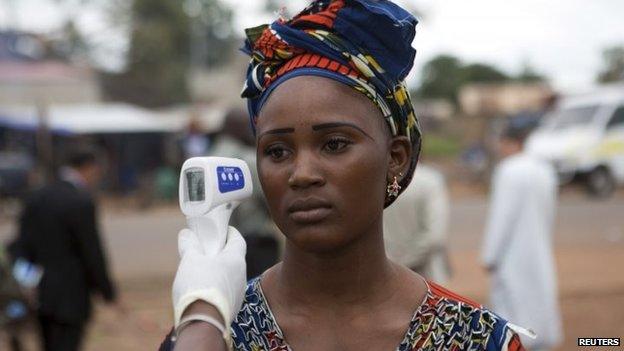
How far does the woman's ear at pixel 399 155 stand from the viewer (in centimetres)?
172

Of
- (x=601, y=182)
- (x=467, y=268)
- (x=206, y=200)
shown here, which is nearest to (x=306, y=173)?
(x=206, y=200)

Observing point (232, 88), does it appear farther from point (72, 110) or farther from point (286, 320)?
point (286, 320)

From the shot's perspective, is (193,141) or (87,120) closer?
(193,141)

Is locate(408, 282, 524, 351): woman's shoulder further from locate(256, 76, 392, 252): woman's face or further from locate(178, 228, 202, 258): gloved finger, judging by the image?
locate(178, 228, 202, 258): gloved finger

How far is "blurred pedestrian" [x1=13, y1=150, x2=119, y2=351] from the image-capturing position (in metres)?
5.33

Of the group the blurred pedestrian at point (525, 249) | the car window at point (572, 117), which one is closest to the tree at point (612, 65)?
the car window at point (572, 117)

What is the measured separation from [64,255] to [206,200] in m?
4.05

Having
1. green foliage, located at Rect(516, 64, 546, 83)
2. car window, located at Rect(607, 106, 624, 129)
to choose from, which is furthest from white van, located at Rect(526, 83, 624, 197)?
green foliage, located at Rect(516, 64, 546, 83)

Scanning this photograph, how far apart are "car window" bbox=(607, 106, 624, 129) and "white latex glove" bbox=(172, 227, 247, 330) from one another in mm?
18764

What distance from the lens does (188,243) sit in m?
1.56

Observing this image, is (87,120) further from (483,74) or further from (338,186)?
(483,74)

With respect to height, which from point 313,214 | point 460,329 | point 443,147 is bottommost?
point 460,329

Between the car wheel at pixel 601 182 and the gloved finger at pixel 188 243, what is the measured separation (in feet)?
62.4

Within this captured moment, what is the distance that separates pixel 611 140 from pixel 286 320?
18636 mm
